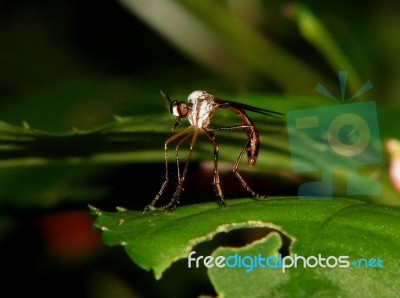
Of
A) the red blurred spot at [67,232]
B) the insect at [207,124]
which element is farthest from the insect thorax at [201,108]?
the red blurred spot at [67,232]

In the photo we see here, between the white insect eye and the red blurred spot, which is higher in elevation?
the white insect eye

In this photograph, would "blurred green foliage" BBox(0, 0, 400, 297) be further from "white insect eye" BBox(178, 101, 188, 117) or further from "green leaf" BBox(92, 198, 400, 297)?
"green leaf" BBox(92, 198, 400, 297)

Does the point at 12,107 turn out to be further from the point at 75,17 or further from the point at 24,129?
the point at 75,17

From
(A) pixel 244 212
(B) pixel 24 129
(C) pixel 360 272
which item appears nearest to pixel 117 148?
(B) pixel 24 129

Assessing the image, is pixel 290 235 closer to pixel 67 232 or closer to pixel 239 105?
pixel 239 105

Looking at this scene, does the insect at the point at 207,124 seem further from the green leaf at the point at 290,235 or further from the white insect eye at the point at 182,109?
the green leaf at the point at 290,235

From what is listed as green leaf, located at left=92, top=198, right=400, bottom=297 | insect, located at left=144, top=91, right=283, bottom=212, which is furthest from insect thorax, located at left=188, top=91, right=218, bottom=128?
green leaf, located at left=92, top=198, right=400, bottom=297
